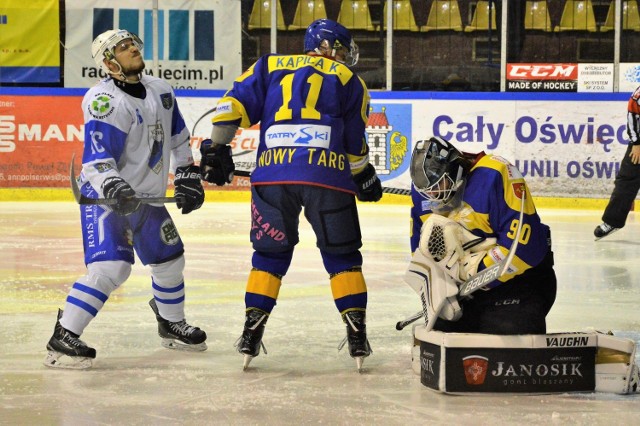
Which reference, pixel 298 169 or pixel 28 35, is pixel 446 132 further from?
pixel 298 169

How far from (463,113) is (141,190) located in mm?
7059

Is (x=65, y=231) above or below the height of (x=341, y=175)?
below

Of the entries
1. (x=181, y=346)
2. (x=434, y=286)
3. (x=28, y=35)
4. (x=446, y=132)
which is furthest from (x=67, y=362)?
(x=28, y=35)

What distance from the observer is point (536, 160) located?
424 inches

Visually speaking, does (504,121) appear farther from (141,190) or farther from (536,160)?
(141,190)

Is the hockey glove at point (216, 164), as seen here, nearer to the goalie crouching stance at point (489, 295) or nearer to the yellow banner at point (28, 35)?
the goalie crouching stance at point (489, 295)

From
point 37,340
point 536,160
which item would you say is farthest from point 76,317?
point 536,160

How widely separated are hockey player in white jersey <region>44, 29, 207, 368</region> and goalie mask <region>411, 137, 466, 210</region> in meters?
1.00

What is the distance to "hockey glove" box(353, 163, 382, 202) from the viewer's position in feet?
13.5

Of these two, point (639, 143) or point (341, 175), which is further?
point (639, 143)

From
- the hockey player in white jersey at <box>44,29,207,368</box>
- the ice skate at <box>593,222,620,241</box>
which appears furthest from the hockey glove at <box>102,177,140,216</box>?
the ice skate at <box>593,222,620,241</box>

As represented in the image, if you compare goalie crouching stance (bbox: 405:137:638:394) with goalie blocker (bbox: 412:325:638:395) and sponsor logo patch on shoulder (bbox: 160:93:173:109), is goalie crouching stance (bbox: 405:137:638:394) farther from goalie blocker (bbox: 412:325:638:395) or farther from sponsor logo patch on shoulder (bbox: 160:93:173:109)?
sponsor logo patch on shoulder (bbox: 160:93:173:109)

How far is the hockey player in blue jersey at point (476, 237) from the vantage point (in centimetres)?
355

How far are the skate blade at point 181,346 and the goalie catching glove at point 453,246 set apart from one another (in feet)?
3.64
